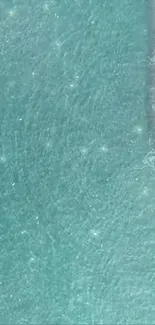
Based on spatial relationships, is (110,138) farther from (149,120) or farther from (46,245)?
(46,245)

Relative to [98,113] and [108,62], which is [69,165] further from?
[108,62]

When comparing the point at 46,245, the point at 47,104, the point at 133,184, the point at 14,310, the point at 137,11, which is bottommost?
the point at 14,310

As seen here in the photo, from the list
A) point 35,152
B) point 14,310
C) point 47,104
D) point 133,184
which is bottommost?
point 14,310

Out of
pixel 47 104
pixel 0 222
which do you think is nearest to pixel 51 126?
pixel 47 104

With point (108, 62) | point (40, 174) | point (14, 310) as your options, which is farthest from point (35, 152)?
point (14, 310)

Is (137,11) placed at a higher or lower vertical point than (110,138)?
higher

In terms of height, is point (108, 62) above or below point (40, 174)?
above
